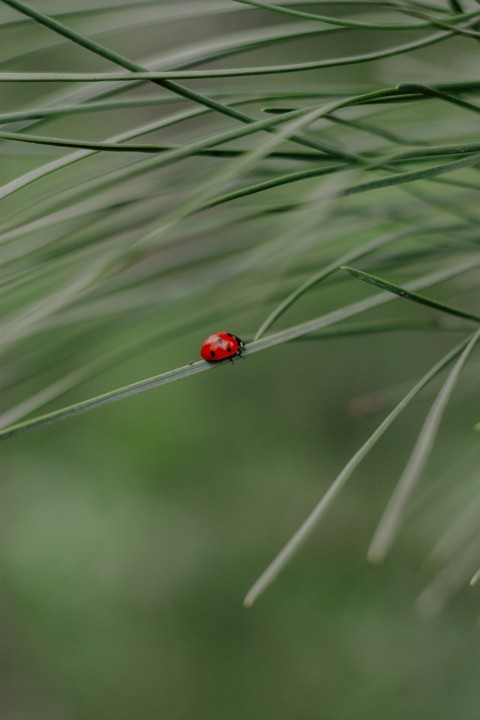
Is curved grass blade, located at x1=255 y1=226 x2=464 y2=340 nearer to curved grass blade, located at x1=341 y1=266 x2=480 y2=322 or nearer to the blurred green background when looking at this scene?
curved grass blade, located at x1=341 y1=266 x2=480 y2=322

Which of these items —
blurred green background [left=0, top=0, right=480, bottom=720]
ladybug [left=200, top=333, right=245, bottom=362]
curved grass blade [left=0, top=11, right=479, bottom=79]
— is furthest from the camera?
blurred green background [left=0, top=0, right=480, bottom=720]

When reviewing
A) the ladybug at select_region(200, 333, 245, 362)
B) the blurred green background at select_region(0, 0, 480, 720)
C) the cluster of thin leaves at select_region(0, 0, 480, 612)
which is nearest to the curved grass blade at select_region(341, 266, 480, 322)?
the cluster of thin leaves at select_region(0, 0, 480, 612)

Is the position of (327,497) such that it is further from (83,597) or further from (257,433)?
(83,597)

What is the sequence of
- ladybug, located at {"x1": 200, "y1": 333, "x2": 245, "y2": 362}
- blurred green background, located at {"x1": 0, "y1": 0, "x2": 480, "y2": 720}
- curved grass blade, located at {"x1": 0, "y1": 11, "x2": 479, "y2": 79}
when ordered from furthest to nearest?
blurred green background, located at {"x1": 0, "y1": 0, "x2": 480, "y2": 720} → ladybug, located at {"x1": 200, "y1": 333, "x2": 245, "y2": 362} → curved grass blade, located at {"x1": 0, "y1": 11, "x2": 479, "y2": 79}

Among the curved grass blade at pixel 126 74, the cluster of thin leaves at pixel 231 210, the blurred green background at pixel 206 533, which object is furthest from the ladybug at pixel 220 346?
the blurred green background at pixel 206 533

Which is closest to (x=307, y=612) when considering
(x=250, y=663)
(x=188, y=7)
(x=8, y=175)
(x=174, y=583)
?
(x=250, y=663)

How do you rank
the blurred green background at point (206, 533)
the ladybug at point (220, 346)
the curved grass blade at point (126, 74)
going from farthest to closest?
the blurred green background at point (206, 533), the ladybug at point (220, 346), the curved grass blade at point (126, 74)

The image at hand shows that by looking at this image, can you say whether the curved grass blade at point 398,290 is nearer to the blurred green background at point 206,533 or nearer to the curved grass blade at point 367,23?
the curved grass blade at point 367,23
